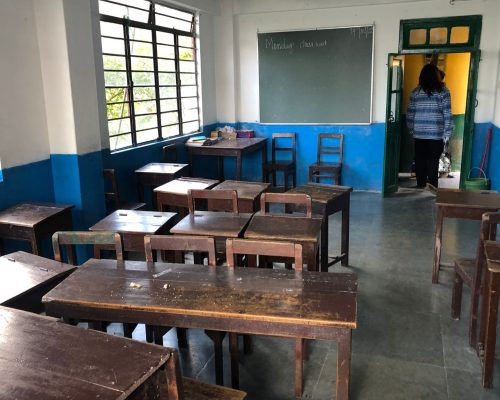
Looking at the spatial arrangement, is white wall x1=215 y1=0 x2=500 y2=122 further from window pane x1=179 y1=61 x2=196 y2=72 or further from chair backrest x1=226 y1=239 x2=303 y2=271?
chair backrest x1=226 y1=239 x2=303 y2=271

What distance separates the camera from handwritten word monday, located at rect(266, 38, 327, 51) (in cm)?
698

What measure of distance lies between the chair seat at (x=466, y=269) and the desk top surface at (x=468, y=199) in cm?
60

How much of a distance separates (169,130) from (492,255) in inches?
189

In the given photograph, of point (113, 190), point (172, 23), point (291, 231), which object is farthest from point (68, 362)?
point (172, 23)

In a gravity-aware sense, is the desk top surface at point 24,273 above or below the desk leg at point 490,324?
above

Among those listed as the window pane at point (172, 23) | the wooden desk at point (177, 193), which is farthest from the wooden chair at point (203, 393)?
the window pane at point (172, 23)

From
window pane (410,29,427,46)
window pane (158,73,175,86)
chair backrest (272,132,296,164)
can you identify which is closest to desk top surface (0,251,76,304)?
window pane (158,73,175,86)

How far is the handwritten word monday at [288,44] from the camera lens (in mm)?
6980

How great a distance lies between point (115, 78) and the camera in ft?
17.0

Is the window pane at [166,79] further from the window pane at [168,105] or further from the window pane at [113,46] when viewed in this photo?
the window pane at [113,46]

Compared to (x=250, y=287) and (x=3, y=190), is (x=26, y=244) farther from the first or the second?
(x=250, y=287)

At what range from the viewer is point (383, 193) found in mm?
6875

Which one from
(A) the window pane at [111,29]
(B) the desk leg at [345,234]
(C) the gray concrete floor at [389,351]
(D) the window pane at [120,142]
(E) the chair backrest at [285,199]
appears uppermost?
(A) the window pane at [111,29]

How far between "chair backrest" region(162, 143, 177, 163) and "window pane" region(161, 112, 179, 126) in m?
0.37
